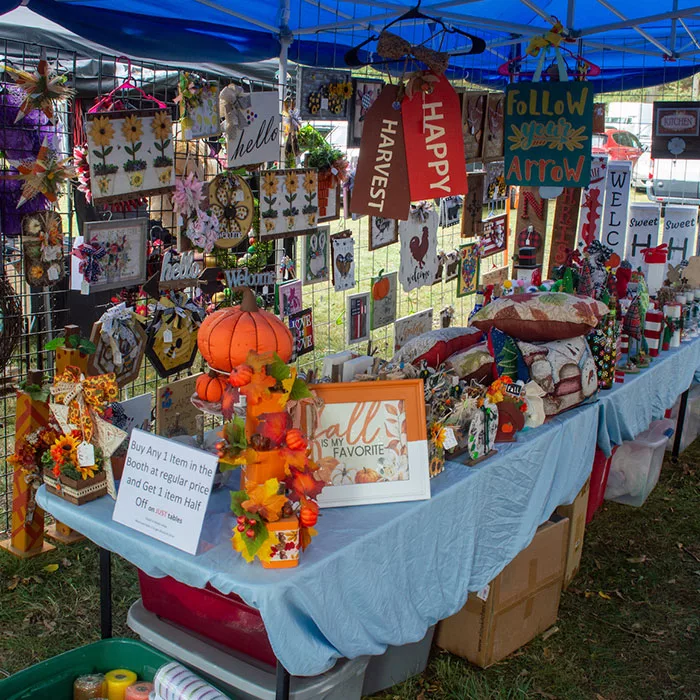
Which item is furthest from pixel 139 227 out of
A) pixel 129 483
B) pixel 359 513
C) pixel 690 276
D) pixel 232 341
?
pixel 690 276

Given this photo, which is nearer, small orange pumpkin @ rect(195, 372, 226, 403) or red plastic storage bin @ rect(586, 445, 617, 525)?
small orange pumpkin @ rect(195, 372, 226, 403)

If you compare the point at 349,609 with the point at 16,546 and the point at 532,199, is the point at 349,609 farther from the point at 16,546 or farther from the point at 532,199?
the point at 532,199

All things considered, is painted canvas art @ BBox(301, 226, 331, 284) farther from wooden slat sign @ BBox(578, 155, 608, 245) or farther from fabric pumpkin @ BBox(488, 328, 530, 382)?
wooden slat sign @ BBox(578, 155, 608, 245)

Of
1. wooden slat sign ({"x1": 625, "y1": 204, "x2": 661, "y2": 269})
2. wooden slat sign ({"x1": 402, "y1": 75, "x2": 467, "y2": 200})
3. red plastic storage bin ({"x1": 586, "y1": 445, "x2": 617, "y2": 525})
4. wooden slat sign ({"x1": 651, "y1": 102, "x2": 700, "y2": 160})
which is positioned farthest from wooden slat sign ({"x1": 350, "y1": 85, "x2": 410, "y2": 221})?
wooden slat sign ({"x1": 651, "y1": 102, "x2": 700, "y2": 160})

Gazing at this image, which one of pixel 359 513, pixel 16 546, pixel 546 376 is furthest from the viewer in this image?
pixel 16 546

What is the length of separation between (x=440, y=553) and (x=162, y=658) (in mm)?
923

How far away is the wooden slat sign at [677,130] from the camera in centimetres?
650

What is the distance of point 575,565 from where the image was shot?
3.84 m

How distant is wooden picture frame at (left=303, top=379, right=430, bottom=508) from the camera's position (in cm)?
248

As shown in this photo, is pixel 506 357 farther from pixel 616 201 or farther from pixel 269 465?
pixel 616 201

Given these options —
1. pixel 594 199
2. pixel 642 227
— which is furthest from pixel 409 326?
pixel 642 227

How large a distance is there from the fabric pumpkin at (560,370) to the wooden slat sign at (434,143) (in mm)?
730

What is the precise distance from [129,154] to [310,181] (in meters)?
1.23

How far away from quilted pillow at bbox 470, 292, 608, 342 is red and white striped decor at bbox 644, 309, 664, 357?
3.70 feet
